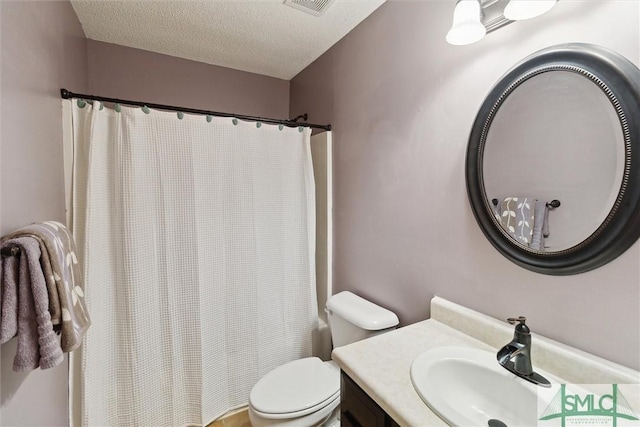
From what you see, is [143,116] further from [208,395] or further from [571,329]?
[571,329]

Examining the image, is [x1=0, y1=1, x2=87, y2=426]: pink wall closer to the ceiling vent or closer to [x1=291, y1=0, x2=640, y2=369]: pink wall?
the ceiling vent

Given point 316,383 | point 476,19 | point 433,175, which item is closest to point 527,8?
point 476,19

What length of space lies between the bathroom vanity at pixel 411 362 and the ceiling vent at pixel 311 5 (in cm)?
159

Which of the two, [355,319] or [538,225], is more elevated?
[538,225]

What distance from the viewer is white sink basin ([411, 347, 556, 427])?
0.82 m

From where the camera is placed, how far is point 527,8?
85 centimetres

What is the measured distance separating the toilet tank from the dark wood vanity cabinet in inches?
17.9

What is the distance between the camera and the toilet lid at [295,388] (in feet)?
4.34

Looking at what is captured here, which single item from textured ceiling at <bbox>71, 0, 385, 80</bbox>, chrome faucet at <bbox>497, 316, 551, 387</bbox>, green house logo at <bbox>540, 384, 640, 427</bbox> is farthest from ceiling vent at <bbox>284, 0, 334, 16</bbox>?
green house logo at <bbox>540, 384, 640, 427</bbox>

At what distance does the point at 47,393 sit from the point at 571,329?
1846 millimetres

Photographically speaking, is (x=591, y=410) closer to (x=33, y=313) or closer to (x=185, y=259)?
(x=33, y=313)

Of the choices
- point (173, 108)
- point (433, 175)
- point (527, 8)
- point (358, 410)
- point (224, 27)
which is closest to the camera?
point (527, 8)

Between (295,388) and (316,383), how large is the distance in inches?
4.3

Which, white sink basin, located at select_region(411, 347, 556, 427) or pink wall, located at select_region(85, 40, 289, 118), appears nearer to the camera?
white sink basin, located at select_region(411, 347, 556, 427)
